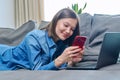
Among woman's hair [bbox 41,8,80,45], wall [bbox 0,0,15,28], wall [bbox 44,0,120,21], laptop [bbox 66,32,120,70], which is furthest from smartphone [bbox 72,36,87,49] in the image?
wall [bbox 0,0,15,28]

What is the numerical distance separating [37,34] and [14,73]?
2.51 feet

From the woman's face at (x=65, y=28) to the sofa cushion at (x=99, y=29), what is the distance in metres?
0.17

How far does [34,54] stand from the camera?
1412 millimetres

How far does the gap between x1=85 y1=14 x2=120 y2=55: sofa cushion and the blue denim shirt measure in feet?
0.67

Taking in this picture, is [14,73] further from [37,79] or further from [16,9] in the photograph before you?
[16,9]

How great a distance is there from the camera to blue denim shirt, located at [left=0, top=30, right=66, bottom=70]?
1410 mm

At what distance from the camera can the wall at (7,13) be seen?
3.89 m

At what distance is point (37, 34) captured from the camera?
1.52 m

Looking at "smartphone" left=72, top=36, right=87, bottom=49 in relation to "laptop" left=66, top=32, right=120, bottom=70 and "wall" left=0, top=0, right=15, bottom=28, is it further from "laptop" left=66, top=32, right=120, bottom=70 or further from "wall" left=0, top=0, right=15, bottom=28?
"wall" left=0, top=0, right=15, bottom=28

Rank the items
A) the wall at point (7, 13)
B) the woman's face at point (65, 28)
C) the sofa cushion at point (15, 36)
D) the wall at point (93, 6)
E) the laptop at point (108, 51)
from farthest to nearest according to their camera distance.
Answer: the wall at point (7, 13), the wall at point (93, 6), the sofa cushion at point (15, 36), the woman's face at point (65, 28), the laptop at point (108, 51)

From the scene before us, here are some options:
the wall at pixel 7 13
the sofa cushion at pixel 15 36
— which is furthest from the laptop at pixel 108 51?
the wall at pixel 7 13

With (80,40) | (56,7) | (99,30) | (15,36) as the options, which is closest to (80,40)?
(80,40)

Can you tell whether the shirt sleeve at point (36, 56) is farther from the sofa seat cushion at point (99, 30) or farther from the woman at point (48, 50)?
the sofa seat cushion at point (99, 30)

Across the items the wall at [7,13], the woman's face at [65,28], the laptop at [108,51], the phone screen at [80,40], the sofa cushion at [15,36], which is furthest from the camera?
the wall at [7,13]
